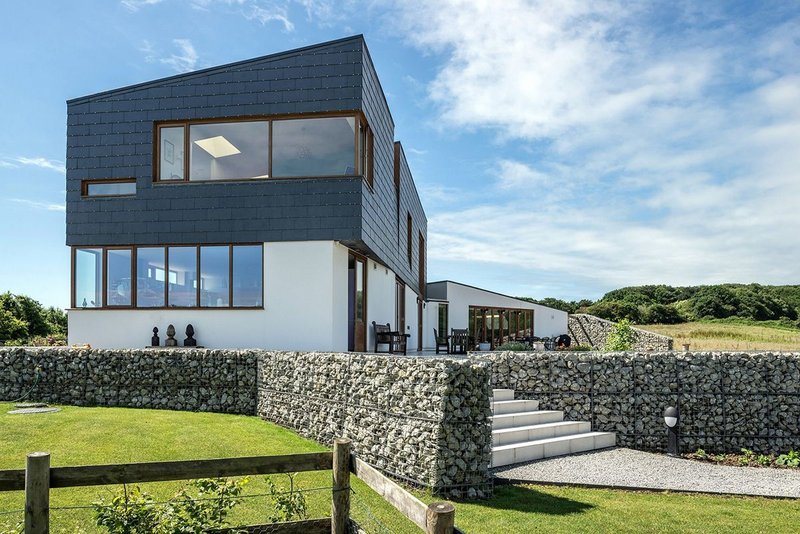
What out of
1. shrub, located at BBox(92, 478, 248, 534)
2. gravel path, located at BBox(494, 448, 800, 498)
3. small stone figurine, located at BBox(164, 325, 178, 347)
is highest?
small stone figurine, located at BBox(164, 325, 178, 347)

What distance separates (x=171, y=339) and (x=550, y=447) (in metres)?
8.60

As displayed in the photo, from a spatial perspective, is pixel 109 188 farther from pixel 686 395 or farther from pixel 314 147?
pixel 686 395

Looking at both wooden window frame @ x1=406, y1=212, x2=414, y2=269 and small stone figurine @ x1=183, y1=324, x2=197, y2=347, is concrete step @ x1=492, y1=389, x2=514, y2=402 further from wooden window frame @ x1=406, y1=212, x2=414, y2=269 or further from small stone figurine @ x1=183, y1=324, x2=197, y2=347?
wooden window frame @ x1=406, y1=212, x2=414, y2=269

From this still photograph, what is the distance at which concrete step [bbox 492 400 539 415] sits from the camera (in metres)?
10.0

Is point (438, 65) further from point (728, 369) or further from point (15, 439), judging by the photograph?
point (15, 439)

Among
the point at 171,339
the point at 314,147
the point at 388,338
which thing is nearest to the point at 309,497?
the point at 171,339

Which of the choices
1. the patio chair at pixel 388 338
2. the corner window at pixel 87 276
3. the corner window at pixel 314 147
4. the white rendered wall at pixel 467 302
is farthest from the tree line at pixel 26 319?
the corner window at pixel 314 147

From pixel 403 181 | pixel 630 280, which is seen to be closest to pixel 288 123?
pixel 403 181

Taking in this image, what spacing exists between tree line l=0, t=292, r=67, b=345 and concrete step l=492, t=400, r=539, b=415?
22.5 metres

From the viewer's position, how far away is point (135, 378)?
11.8 metres

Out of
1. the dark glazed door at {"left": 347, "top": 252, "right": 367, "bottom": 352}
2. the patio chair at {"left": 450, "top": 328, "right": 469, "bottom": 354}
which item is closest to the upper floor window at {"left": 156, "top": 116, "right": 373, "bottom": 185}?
the dark glazed door at {"left": 347, "top": 252, "right": 367, "bottom": 352}

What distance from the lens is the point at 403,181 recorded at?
794 inches

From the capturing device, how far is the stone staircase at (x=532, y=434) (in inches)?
351

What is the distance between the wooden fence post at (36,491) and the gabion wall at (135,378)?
768 cm
